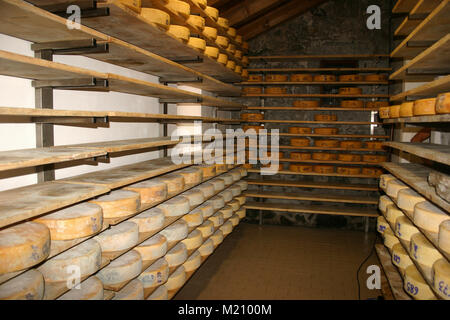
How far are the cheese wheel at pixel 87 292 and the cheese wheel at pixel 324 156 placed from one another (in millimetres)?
4433

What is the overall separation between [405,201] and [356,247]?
2.57m

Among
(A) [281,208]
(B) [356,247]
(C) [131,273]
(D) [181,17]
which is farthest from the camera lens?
(A) [281,208]

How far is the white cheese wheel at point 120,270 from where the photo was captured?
2.17 meters

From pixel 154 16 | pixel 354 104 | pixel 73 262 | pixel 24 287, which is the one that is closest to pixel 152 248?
pixel 73 262

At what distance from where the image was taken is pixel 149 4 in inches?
110

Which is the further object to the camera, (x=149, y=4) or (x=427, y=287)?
(x=149, y=4)

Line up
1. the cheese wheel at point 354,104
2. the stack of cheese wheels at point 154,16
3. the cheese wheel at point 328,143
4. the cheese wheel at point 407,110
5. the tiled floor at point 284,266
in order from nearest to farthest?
the stack of cheese wheels at point 154,16, the cheese wheel at point 407,110, the tiled floor at point 284,266, the cheese wheel at point 354,104, the cheese wheel at point 328,143

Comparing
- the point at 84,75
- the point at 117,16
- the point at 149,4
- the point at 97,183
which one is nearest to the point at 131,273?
the point at 97,183

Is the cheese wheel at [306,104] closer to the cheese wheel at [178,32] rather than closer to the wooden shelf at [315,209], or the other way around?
the wooden shelf at [315,209]

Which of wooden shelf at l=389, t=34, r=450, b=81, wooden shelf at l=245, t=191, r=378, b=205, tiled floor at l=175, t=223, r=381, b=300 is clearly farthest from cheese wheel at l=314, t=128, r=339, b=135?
wooden shelf at l=389, t=34, r=450, b=81

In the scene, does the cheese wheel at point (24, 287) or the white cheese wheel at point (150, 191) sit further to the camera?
the white cheese wheel at point (150, 191)

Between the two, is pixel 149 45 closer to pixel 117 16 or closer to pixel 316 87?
pixel 117 16

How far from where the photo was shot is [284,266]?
4.25m

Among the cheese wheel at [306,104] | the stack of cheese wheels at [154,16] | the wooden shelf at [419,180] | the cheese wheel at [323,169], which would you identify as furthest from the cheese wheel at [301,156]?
the stack of cheese wheels at [154,16]
